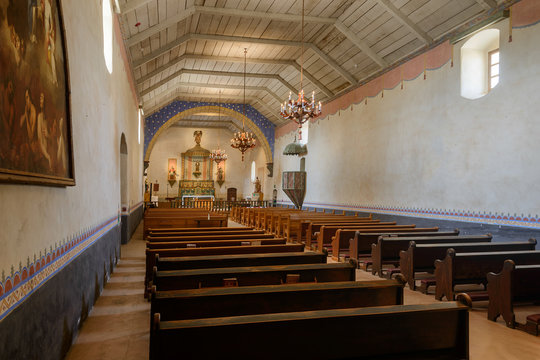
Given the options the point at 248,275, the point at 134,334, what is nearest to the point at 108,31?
the point at 134,334

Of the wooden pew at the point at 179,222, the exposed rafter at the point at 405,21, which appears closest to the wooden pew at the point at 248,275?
the wooden pew at the point at 179,222

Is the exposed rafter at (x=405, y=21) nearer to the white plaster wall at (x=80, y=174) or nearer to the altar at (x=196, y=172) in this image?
the white plaster wall at (x=80, y=174)

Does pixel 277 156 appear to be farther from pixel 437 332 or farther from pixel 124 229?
pixel 437 332

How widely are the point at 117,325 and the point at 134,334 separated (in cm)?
34

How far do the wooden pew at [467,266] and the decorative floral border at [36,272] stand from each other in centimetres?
388

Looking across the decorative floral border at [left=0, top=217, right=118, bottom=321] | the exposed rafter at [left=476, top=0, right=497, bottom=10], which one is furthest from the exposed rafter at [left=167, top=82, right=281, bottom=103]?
the decorative floral border at [left=0, top=217, right=118, bottom=321]

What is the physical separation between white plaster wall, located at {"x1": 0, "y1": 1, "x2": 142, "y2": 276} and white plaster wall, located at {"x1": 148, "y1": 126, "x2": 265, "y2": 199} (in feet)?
59.9

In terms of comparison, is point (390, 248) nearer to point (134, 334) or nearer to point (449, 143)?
point (449, 143)

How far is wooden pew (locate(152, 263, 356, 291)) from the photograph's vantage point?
10.0 feet

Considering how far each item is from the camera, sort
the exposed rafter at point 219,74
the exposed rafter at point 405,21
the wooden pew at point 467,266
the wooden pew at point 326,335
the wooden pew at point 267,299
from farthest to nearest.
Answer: the exposed rafter at point 219,74 → the exposed rafter at point 405,21 → the wooden pew at point 467,266 → the wooden pew at point 267,299 → the wooden pew at point 326,335

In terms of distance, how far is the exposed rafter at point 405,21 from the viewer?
8148 millimetres

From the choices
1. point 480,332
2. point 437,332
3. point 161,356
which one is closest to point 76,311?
point 161,356

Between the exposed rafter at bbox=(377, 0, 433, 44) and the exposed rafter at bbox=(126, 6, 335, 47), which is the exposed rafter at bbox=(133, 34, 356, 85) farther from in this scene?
the exposed rafter at bbox=(377, 0, 433, 44)

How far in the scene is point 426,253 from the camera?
5000 mm
